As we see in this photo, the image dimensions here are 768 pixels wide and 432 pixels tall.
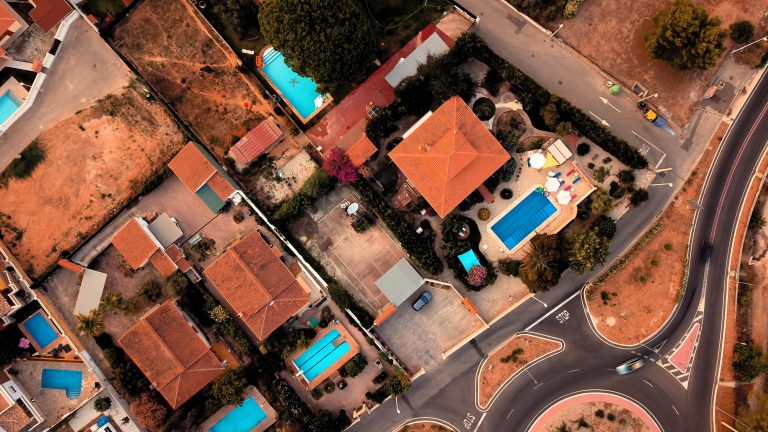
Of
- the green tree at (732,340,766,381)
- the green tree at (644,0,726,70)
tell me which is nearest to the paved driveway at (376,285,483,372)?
the green tree at (732,340,766,381)

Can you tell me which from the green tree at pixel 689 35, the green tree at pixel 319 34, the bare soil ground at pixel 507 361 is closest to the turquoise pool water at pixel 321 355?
the bare soil ground at pixel 507 361

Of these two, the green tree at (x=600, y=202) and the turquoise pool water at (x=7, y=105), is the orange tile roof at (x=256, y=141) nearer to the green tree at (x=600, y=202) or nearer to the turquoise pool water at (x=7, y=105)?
the turquoise pool water at (x=7, y=105)

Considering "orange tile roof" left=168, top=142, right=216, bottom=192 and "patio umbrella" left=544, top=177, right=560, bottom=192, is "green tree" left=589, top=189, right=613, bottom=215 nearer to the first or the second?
"patio umbrella" left=544, top=177, right=560, bottom=192

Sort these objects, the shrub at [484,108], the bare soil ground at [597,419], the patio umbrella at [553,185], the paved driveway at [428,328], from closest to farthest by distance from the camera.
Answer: the patio umbrella at [553,185]
the shrub at [484,108]
the bare soil ground at [597,419]
the paved driveway at [428,328]

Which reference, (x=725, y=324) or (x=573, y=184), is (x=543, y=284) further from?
(x=725, y=324)

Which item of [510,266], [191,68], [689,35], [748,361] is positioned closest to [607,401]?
[748,361]

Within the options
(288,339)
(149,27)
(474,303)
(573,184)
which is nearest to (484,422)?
(474,303)
